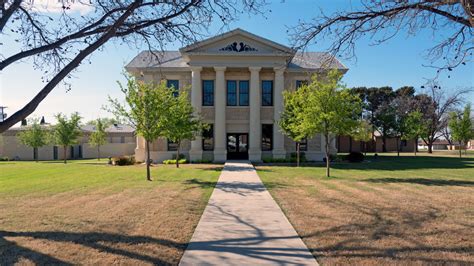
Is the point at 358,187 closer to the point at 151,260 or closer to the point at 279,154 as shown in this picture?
the point at 151,260

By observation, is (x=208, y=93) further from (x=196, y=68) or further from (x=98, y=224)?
(x=98, y=224)

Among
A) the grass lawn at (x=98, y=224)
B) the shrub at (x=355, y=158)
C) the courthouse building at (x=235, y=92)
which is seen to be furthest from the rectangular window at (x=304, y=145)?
the grass lawn at (x=98, y=224)

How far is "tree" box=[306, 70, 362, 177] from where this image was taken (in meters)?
14.6

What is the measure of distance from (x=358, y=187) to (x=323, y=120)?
3.97 m

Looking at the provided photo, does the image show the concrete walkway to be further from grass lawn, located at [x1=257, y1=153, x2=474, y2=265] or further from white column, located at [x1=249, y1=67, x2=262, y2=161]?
white column, located at [x1=249, y1=67, x2=262, y2=161]

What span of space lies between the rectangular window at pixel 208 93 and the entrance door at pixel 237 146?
3392 mm

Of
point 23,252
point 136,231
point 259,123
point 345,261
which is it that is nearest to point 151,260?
point 136,231

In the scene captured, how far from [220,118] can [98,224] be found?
63.6 ft

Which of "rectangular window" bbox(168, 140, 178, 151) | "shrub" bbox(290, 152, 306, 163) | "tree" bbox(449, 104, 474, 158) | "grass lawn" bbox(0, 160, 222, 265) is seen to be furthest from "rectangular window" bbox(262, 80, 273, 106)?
"tree" bbox(449, 104, 474, 158)

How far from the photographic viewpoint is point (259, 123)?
1027 inches

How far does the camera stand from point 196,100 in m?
25.8

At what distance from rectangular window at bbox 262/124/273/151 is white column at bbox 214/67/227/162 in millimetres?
3653

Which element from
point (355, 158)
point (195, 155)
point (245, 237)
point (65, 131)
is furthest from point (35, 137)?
point (245, 237)

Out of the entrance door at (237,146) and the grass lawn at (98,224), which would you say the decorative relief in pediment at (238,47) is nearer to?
the entrance door at (237,146)
